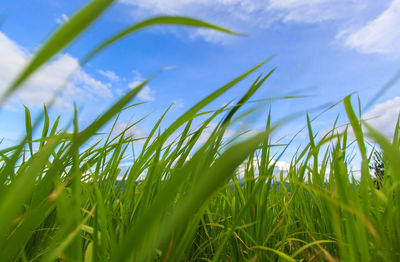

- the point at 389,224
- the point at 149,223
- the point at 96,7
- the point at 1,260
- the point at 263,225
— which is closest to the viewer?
the point at 96,7

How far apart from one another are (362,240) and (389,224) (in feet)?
0.64

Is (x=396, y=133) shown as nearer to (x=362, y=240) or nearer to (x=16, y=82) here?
(x=362, y=240)

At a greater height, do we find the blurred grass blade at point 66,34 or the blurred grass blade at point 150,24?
the blurred grass blade at point 150,24

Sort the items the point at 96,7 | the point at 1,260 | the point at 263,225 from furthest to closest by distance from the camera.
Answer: the point at 263,225 < the point at 1,260 < the point at 96,7

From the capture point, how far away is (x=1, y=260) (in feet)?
1.85

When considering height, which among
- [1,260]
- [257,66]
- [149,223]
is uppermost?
[257,66]

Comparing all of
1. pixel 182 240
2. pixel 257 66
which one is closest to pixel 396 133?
pixel 257 66

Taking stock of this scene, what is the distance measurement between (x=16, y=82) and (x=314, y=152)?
74 centimetres

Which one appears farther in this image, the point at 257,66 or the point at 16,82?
the point at 257,66

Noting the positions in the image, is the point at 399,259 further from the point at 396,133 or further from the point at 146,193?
the point at 146,193

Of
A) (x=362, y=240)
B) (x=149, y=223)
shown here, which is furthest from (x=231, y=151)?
(x=362, y=240)

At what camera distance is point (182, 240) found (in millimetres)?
627

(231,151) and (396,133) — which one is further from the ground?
(396,133)

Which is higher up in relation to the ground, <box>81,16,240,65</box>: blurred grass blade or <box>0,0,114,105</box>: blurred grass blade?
<box>81,16,240,65</box>: blurred grass blade
